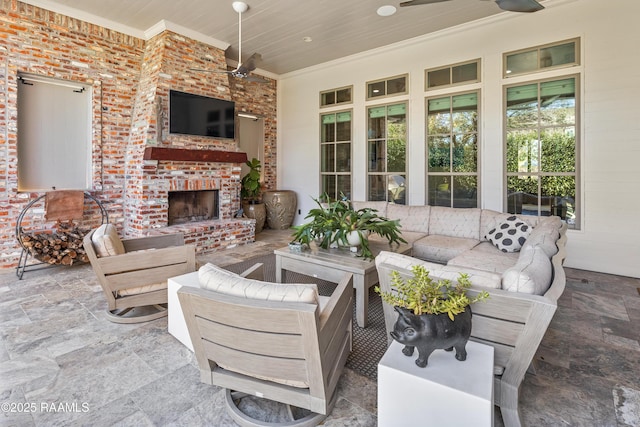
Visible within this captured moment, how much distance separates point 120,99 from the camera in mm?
5289

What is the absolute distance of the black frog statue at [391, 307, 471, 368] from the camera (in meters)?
1.40

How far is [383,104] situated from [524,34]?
229 centimetres

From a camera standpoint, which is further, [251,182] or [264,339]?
[251,182]

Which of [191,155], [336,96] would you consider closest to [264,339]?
[191,155]

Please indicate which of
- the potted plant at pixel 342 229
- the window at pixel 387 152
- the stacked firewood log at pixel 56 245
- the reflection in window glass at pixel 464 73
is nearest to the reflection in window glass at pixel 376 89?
the window at pixel 387 152

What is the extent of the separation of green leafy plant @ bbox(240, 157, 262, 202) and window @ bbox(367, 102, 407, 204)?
7.75ft

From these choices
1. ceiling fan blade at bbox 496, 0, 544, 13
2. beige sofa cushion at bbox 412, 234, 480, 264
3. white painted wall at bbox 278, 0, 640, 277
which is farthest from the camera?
white painted wall at bbox 278, 0, 640, 277

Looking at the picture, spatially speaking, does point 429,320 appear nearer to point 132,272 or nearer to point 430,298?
point 430,298

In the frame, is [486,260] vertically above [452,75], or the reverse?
[452,75]

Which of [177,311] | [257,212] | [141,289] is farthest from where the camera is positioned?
[257,212]

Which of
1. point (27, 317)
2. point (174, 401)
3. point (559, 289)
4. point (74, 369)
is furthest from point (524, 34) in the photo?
point (27, 317)

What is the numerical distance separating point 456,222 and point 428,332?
348 cm

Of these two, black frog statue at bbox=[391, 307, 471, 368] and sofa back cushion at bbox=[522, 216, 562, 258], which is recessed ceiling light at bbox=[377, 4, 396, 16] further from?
black frog statue at bbox=[391, 307, 471, 368]

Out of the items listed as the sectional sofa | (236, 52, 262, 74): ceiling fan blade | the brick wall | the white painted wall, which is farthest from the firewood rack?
the white painted wall
